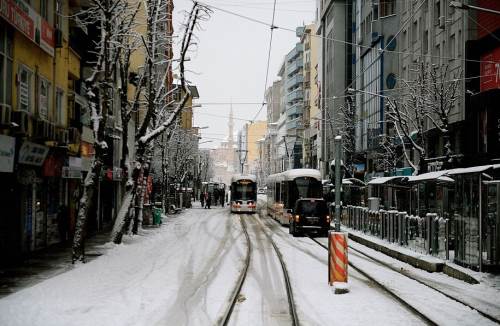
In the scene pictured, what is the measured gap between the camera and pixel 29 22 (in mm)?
20422

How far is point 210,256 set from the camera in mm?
22141

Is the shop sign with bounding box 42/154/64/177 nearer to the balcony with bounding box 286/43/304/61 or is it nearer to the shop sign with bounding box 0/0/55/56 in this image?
the shop sign with bounding box 0/0/55/56

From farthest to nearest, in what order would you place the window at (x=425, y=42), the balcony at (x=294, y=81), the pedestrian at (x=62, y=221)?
the balcony at (x=294, y=81) → the window at (x=425, y=42) → the pedestrian at (x=62, y=221)

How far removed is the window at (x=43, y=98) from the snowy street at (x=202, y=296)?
559 centimetres

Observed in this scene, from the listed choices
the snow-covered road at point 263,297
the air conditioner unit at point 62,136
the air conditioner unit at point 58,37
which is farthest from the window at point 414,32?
the air conditioner unit at point 62,136

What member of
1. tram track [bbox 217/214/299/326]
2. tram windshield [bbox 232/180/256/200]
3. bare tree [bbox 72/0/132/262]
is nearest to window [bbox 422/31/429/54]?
tram windshield [bbox 232/180/256/200]

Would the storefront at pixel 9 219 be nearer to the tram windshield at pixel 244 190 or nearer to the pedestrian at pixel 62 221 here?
the pedestrian at pixel 62 221

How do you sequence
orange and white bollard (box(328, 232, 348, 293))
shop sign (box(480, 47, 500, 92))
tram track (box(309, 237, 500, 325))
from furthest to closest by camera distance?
1. shop sign (box(480, 47, 500, 92))
2. orange and white bollard (box(328, 232, 348, 293))
3. tram track (box(309, 237, 500, 325))

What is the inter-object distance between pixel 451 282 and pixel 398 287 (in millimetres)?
1915

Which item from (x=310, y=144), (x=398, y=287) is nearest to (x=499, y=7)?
(x=398, y=287)

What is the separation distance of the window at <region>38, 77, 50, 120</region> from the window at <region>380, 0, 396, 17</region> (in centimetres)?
3964

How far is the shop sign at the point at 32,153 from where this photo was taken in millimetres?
19842

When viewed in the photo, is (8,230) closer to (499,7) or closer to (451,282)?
(451,282)

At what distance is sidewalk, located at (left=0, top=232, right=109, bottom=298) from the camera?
14806 mm
